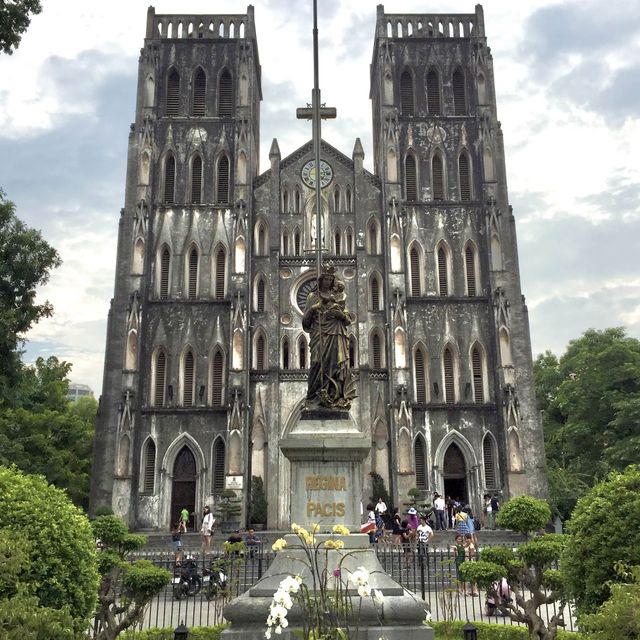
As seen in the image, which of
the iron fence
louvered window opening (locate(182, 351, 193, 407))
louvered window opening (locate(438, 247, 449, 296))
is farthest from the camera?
louvered window opening (locate(438, 247, 449, 296))

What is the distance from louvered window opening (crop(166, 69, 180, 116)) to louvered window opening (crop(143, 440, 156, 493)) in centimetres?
1560

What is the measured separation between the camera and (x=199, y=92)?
36.2 m

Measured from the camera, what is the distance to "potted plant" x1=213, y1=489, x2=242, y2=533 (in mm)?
28391

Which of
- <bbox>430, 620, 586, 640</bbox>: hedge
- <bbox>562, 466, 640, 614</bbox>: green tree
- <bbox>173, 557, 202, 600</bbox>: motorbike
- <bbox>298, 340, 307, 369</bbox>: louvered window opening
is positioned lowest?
<bbox>430, 620, 586, 640</bbox>: hedge

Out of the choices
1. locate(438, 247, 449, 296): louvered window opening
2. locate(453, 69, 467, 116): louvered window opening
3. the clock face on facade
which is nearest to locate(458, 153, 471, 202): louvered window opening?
locate(453, 69, 467, 116): louvered window opening

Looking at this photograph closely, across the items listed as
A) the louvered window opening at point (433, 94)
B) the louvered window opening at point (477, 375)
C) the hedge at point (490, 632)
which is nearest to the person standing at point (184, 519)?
the louvered window opening at point (477, 375)

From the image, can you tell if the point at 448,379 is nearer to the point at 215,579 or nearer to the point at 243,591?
the point at 215,579

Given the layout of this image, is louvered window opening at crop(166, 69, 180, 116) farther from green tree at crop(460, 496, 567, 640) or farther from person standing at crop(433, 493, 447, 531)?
green tree at crop(460, 496, 567, 640)

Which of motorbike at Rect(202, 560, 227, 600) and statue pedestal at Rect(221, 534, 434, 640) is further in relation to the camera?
motorbike at Rect(202, 560, 227, 600)

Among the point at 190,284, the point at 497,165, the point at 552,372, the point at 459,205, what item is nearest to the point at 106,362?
the point at 190,284

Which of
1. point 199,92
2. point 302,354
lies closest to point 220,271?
point 302,354

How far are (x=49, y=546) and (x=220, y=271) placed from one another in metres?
26.0

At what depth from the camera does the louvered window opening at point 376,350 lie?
3209 centimetres

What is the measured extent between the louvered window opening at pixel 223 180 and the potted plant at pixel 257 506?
12.7 m
